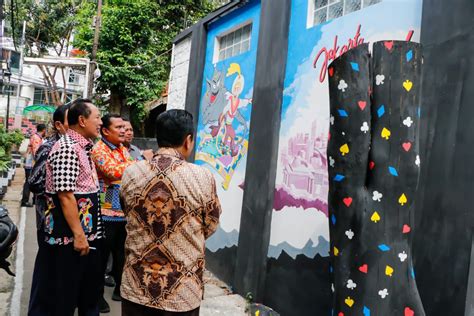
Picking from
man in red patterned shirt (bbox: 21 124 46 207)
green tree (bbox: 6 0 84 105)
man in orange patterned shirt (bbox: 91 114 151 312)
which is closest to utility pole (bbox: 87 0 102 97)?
man in red patterned shirt (bbox: 21 124 46 207)

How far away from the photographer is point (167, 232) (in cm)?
198

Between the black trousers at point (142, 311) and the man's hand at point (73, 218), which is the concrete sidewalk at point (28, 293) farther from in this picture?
the black trousers at point (142, 311)

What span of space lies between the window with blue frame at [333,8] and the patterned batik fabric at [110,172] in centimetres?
231

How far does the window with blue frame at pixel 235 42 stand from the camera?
18.1ft

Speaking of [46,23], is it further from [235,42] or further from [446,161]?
[446,161]

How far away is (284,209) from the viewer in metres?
4.23

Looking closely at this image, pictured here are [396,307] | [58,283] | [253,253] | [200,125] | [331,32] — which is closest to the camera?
[396,307]

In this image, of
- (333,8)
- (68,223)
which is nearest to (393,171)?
(68,223)

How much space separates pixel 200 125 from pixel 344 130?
14.5 ft

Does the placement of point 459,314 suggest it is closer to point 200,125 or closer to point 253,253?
point 253,253

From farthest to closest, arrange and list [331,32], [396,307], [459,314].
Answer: [331,32], [459,314], [396,307]

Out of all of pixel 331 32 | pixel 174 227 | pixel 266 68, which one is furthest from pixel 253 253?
pixel 174 227

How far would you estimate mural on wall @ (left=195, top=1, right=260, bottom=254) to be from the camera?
17.0 ft

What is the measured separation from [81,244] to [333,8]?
9.79 ft
